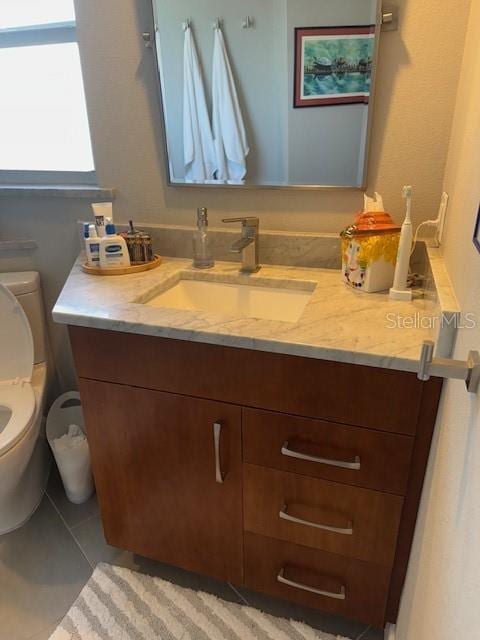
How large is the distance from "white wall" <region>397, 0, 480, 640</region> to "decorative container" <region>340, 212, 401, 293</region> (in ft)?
0.46

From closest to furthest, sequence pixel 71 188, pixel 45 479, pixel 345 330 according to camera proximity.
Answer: pixel 345 330
pixel 71 188
pixel 45 479

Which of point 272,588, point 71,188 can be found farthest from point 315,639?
point 71,188

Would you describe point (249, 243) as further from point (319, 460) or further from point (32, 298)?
point (32, 298)

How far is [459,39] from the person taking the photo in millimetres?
1072

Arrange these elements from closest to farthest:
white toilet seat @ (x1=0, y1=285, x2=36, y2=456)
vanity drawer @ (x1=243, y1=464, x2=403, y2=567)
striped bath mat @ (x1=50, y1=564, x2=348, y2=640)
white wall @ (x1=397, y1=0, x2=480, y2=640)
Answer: white wall @ (x1=397, y1=0, x2=480, y2=640), vanity drawer @ (x1=243, y1=464, x2=403, y2=567), striped bath mat @ (x1=50, y1=564, x2=348, y2=640), white toilet seat @ (x1=0, y1=285, x2=36, y2=456)

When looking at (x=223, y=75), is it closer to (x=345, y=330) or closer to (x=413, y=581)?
(x=345, y=330)

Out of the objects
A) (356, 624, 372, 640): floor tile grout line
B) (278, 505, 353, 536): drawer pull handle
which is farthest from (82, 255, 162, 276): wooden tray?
(356, 624, 372, 640): floor tile grout line

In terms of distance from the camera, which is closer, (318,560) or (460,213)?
(460,213)

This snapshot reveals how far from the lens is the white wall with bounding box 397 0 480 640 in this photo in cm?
57

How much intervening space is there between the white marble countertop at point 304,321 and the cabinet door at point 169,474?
195 millimetres

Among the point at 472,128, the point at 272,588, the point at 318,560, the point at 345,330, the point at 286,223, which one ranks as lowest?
the point at 272,588

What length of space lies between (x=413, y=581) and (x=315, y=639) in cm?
45

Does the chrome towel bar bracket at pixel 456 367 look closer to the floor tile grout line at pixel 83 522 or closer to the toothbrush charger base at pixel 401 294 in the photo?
the toothbrush charger base at pixel 401 294

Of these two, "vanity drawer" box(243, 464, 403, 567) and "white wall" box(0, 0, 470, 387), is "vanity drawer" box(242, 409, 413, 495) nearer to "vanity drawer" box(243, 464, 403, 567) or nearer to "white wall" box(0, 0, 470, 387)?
"vanity drawer" box(243, 464, 403, 567)
